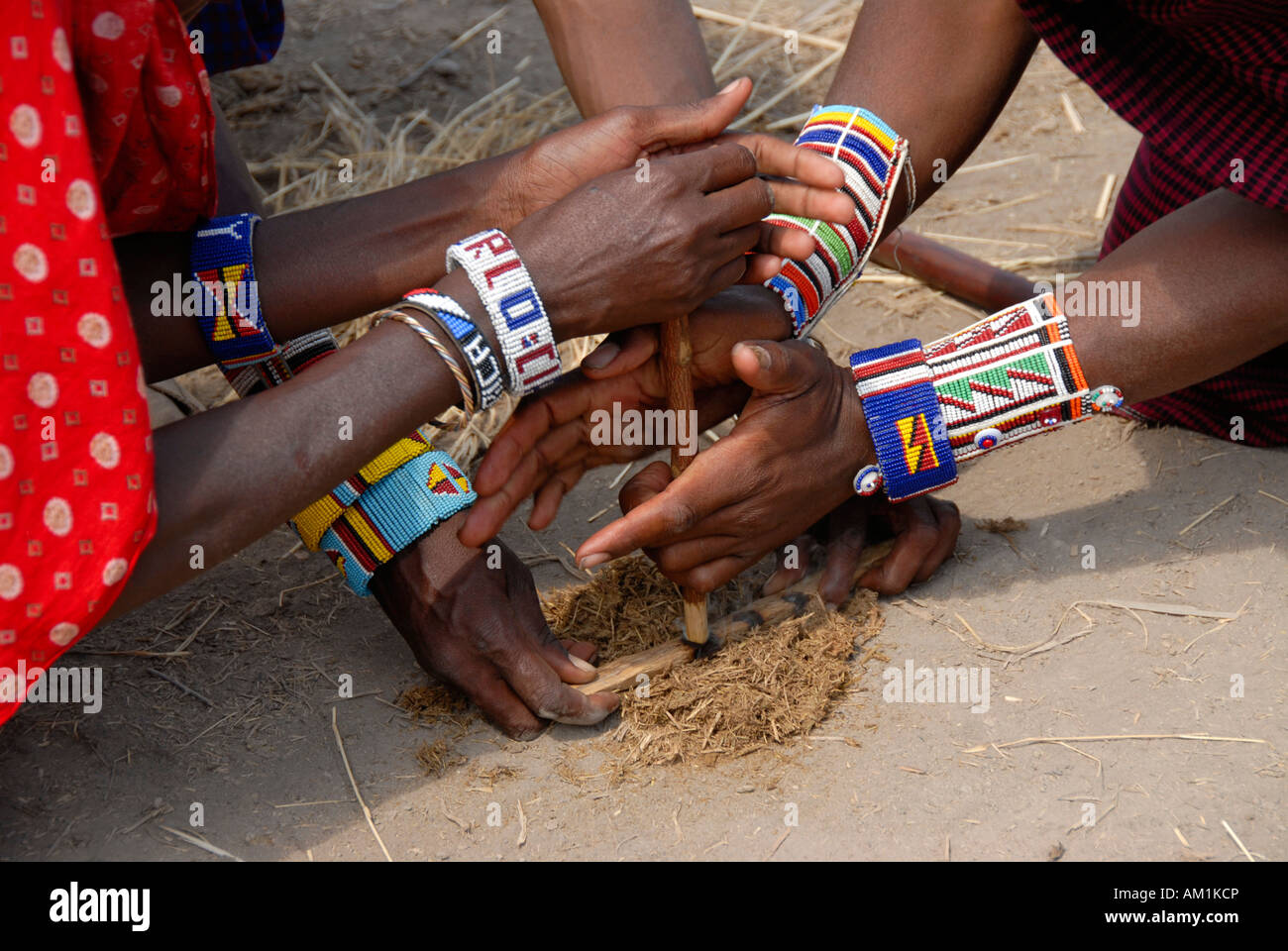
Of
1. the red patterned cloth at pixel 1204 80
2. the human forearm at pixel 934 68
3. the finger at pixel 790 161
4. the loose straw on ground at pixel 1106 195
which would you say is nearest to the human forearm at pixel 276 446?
the finger at pixel 790 161

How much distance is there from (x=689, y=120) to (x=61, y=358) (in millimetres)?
1046

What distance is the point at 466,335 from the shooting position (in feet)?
5.88

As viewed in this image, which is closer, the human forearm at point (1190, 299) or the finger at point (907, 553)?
the human forearm at point (1190, 299)

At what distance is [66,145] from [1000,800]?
159 cm

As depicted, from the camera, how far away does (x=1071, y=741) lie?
1959mm

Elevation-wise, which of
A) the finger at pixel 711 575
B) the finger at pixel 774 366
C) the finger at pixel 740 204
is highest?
the finger at pixel 740 204

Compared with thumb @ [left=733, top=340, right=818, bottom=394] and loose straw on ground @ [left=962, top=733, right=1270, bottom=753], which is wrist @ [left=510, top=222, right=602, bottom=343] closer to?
thumb @ [left=733, top=340, right=818, bottom=394]

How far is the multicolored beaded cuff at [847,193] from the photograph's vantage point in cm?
229

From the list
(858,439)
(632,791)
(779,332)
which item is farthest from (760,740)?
(779,332)

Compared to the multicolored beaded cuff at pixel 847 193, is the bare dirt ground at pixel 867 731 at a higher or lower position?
lower

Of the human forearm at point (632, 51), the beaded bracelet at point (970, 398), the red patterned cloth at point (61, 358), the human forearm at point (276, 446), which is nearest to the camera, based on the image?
the red patterned cloth at point (61, 358)

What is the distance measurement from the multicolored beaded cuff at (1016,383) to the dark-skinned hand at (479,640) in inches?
31.0

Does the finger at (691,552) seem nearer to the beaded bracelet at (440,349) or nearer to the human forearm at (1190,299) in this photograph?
the beaded bracelet at (440,349)

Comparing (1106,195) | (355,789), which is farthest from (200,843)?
(1106,195)
